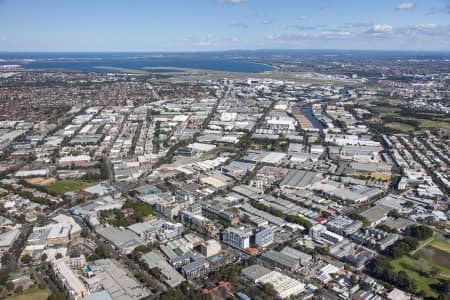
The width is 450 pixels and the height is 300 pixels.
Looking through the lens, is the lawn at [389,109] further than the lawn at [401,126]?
Yes

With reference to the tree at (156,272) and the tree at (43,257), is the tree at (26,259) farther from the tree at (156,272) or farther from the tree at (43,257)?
the tree at (156,272)

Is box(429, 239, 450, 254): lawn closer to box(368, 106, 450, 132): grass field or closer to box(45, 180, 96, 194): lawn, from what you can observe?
box(45, 180, 96, 194): lawn

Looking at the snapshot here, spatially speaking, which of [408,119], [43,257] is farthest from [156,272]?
[408,119]

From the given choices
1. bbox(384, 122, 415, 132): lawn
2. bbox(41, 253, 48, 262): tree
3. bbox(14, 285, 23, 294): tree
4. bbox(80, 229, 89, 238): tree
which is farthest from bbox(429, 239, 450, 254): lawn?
bbox(384, 122, 415, 132): lawn

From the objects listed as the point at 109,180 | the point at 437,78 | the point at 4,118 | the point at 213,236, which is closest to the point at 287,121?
the point at 109,180

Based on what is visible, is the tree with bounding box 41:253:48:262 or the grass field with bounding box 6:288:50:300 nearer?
the grass field with bounding box 6:288:50:300

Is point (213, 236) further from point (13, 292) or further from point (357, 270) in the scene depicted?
point (13, 292)

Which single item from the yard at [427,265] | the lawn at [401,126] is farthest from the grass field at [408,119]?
the yard at [427,265]
